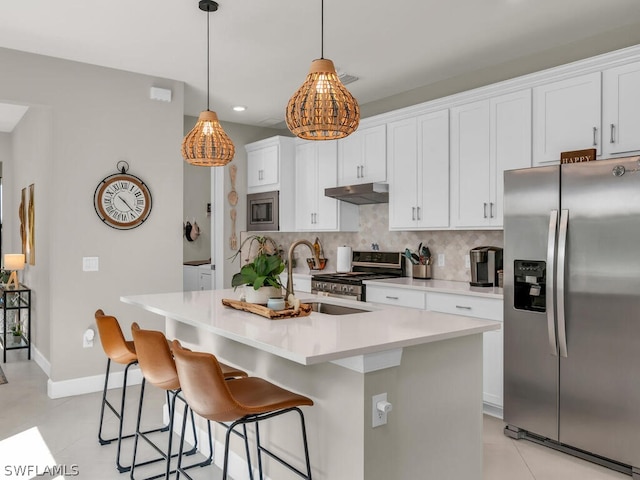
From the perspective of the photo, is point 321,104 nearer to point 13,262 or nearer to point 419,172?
point 419,172

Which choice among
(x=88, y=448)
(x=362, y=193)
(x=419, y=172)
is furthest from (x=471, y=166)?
(x=88, y=448)

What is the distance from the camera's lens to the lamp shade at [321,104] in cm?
225

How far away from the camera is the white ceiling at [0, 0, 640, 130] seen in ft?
10.5

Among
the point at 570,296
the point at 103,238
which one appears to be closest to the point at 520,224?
the point at 570,296

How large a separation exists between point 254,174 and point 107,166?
206cm

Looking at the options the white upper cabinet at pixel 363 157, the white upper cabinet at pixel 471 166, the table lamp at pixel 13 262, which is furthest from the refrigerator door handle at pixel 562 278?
the table lamp at pixel 13 262

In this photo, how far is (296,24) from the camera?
3.46 metres

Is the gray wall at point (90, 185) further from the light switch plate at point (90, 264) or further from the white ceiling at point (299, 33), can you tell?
the white ceiling at point (299, 33)

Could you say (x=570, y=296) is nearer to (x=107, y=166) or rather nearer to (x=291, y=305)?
(x=291, y=305)

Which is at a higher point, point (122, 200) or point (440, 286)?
point (122, 200)

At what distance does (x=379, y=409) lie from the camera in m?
1.94

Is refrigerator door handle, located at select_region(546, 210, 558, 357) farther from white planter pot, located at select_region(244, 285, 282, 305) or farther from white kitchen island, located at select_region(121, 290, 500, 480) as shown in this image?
white planter pot, located at select_region(244, 285, 282, 305)

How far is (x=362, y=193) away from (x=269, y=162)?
1.55 meters

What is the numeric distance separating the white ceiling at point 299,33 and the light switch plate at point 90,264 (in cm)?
164
